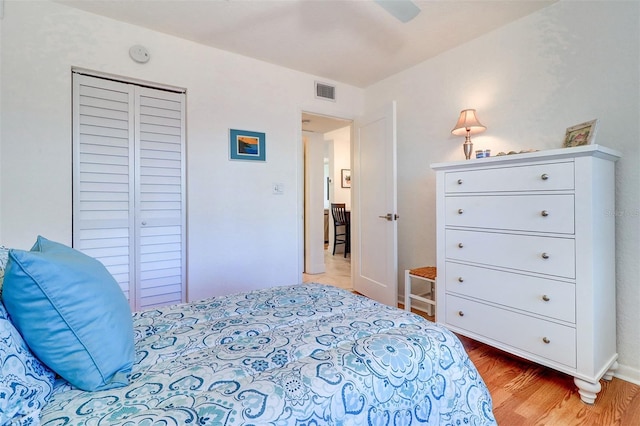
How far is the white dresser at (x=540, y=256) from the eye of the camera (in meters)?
1.56

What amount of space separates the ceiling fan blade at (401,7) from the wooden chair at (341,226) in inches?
177

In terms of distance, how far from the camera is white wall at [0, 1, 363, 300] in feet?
6.64

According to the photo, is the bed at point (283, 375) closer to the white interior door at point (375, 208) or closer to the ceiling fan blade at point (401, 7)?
the ceiling fan blade at point (401, 7)

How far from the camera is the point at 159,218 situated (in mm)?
2533

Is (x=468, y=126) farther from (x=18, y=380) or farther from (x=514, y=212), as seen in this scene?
(x=18, y=380)

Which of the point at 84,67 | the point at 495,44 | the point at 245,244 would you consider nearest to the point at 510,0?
the point at 495,44

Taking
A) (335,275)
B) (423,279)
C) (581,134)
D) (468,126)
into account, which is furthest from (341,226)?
(581,134)

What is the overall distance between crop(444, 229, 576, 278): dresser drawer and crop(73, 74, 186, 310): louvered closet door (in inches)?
87.8

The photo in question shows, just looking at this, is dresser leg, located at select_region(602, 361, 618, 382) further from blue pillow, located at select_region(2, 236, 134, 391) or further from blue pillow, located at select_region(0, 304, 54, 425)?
blue pillow, located at select_region(0, 304, 54, 425)

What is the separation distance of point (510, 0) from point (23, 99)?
3.36 meters

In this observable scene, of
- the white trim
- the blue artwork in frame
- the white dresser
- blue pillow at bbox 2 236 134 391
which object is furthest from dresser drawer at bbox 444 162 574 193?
the white trim

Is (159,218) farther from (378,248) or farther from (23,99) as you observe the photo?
(378,248)

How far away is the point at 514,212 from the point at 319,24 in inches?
76.3

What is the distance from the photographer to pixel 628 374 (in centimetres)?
179
